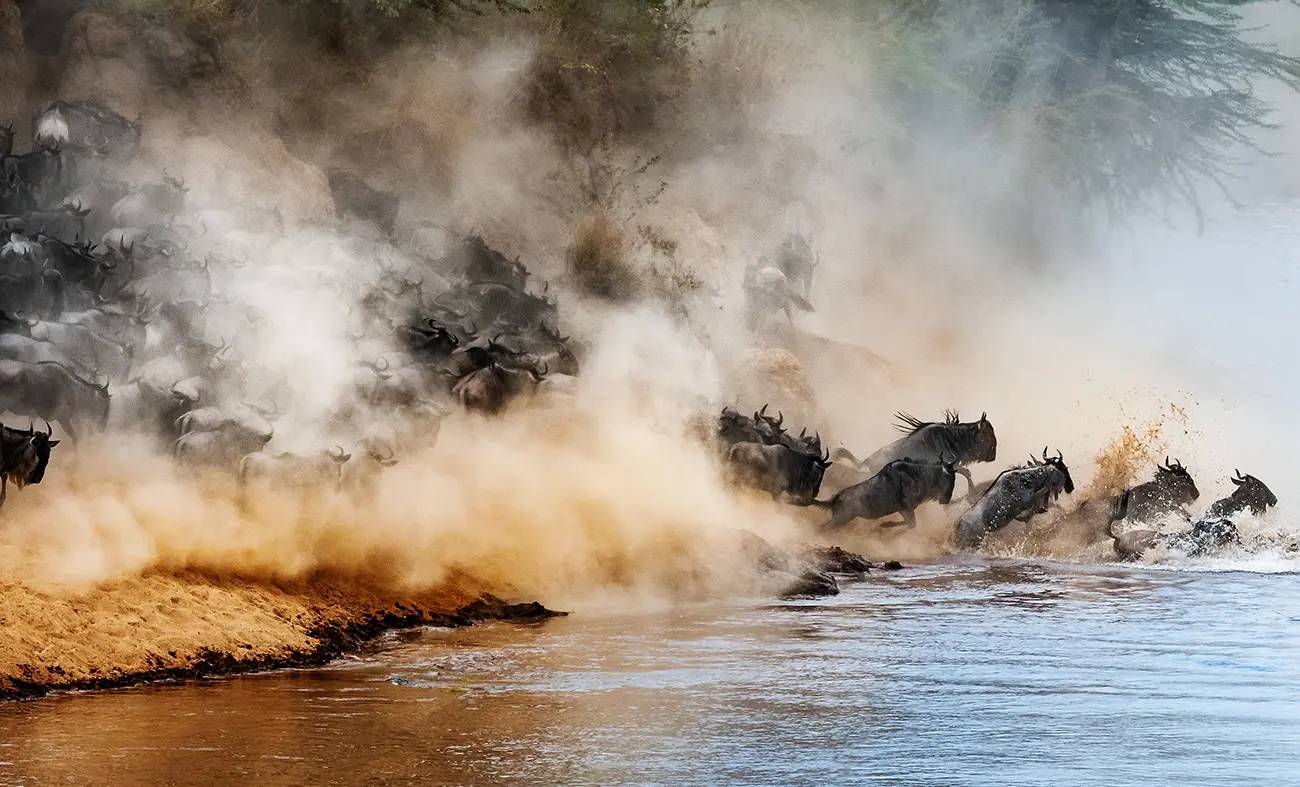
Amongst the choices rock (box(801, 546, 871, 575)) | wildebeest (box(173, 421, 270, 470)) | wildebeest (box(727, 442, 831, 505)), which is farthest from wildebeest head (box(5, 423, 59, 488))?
wildebeest (box(727, 442, 831, 505))

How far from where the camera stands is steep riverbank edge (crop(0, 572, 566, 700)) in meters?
11.2

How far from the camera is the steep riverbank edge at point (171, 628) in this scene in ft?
36.7

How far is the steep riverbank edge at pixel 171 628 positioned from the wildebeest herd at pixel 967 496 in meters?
7.05

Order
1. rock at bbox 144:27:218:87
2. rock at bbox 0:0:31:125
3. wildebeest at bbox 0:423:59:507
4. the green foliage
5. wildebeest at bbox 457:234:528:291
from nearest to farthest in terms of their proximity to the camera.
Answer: wildebeest at bbox 0:423:59:507, rock at bbox 0:0:31:125, rock at bbox 144:27:218:87, wildebeest at bbox 457:234:528:291, the green foliage

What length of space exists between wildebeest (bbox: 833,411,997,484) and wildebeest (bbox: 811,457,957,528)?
1.09 metres

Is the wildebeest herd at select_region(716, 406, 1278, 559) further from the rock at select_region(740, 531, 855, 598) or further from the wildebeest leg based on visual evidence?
the rock at select_region(740, 531, 855, 598)

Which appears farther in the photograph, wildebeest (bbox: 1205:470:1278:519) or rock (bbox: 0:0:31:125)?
rock (bbox: 0:0:31:125)

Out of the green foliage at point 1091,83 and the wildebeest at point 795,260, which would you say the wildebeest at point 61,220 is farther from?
the green foliage at point 1091,83

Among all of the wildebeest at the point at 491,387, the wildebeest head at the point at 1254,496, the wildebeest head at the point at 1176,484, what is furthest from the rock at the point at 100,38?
the wildebeest head at the point at 1254,496

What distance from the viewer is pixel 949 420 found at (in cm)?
2431

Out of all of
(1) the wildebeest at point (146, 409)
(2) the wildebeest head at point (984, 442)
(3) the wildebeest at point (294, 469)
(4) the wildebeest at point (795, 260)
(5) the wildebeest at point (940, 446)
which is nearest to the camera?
(3) the wildebeest at point (294, 469)

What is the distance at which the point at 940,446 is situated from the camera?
23188 mm

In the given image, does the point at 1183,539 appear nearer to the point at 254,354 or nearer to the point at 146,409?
the point at 254,354

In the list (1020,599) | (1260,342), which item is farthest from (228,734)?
(1260,342)
